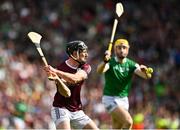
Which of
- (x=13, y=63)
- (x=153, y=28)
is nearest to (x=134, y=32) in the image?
(x=153, y=28)

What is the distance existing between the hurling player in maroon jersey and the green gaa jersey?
180 centimetres

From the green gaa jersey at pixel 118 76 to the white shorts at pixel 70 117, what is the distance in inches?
76.4

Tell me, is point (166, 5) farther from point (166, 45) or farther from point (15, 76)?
point (15, 76)

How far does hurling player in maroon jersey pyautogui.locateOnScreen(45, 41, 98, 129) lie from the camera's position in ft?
42.1

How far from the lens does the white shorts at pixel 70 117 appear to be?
12.9 m

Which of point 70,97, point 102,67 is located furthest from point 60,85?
point 102,67

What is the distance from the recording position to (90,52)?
77.9ft

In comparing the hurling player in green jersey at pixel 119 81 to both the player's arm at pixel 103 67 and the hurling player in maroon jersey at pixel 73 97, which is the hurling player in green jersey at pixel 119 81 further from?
the hurling player in maroon jersey at pixel 73 97

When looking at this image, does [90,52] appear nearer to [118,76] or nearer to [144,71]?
[118,76]

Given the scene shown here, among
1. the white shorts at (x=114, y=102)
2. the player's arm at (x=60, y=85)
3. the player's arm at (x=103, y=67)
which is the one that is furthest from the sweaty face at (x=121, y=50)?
the player's arm at (x=60, y=85)

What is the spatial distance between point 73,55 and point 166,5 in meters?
12.9

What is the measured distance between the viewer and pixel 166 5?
83.5 ft

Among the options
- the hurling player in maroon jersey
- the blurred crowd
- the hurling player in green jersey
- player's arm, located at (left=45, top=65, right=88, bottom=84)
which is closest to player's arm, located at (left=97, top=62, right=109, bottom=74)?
the hurling player in green jersey

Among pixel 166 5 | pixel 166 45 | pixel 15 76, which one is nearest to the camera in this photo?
pixel 15 76
